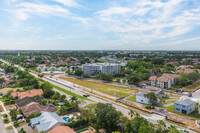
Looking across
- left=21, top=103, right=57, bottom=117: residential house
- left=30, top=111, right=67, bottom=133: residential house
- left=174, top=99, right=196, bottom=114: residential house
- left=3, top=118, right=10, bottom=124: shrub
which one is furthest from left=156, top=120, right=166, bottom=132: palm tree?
left=3, top=118, right=10, bottom=124: shrub

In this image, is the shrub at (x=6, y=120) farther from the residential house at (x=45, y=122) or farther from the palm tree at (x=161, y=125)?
the palm tree at (x=161, y=125)

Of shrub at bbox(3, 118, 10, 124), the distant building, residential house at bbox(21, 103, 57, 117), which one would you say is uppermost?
the distant building

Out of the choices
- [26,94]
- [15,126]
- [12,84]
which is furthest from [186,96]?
[12,84]

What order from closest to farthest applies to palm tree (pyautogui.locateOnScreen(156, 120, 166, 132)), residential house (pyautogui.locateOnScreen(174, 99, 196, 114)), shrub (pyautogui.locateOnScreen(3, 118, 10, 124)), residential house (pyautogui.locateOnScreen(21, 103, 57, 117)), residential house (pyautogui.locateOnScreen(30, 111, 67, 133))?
palm tree (pyautogui.locateOnScreen(156, 120, 166, 132)) < residential house (pyautogui.locateOnScreen(30, 111, 67, 133)) < shrub (pyautogui.locateOnScreen(3, 118, 10, 124)) < residential house (pyautogui.locateOnScreen(21, 103, 57, 117)) < residential house (pyautogui.locateOnScreen(174, 99, 196, 114))

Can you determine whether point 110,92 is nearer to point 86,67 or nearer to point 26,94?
point 26,94

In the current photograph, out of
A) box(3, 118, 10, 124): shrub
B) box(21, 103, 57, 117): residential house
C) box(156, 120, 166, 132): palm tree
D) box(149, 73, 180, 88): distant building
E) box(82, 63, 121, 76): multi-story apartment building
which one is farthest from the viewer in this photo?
box(82, 63, 121, 76): multi-story apartment building

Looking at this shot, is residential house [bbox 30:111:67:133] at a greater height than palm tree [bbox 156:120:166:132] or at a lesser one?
Result: lesser

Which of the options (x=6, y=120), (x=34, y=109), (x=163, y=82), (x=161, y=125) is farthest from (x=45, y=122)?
(x=163, y=82)

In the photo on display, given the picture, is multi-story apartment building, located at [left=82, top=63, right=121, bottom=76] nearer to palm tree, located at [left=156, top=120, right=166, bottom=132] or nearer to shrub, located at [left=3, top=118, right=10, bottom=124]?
shrub, located at [left=3, top=118, right=10, bottom=124]
